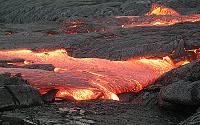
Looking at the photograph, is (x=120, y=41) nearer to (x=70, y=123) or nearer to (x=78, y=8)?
(x=70, y=123)

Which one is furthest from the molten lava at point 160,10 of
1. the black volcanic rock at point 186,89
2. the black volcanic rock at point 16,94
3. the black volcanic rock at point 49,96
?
the black volcanic rock at point 16,94

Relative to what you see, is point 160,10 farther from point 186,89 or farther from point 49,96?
point 186,89

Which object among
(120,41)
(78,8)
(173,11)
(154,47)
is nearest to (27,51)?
(120,41)

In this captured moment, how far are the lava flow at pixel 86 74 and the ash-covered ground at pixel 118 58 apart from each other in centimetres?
23

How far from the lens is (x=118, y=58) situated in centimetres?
864

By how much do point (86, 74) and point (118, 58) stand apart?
4.98ft

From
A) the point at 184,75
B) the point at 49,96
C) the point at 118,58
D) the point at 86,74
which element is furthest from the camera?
the point at 118,58

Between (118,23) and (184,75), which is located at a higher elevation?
(118,23)

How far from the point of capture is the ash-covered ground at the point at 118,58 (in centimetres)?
512

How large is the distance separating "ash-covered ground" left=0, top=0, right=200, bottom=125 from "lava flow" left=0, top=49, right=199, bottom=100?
0.75 ft

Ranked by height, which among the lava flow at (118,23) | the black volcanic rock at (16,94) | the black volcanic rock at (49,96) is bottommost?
the black volcanic rock at (49,96)

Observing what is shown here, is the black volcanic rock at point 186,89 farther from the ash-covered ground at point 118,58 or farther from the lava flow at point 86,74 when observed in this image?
the lava flow at point 86,74

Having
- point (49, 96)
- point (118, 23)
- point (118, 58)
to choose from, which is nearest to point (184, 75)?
point (49, 96)

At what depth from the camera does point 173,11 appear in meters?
14.8
